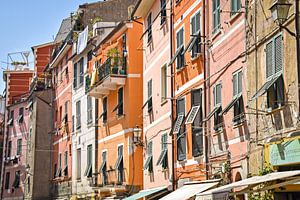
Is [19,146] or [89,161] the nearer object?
[89,161]

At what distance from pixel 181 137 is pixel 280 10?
1001cm

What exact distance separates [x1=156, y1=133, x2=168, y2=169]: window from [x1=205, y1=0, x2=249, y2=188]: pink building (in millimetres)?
5208

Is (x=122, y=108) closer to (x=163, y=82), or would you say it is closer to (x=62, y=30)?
(x=163, y=82)

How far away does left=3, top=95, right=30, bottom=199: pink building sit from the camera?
5591 cm

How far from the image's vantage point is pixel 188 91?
22828mm

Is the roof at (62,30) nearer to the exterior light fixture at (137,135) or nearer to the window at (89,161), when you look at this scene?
the window at (89,161)

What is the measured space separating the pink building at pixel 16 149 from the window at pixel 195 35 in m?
34.4

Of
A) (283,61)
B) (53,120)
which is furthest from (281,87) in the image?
(53,120)

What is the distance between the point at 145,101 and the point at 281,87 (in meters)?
15.4

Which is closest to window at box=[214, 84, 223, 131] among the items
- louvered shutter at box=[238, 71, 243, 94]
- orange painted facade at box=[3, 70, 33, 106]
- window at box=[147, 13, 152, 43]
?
louvered shutter at box=[238, 71, 243, 94]

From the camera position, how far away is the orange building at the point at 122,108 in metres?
30.7

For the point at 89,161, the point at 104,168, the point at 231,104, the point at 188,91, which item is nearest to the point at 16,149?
the point at 89,161

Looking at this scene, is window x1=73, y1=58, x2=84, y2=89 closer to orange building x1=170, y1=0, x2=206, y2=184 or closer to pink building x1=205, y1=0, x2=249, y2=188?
orange building x1=170, y1=0, x2=206, y2=184

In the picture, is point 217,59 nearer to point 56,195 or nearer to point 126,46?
point 126,46
